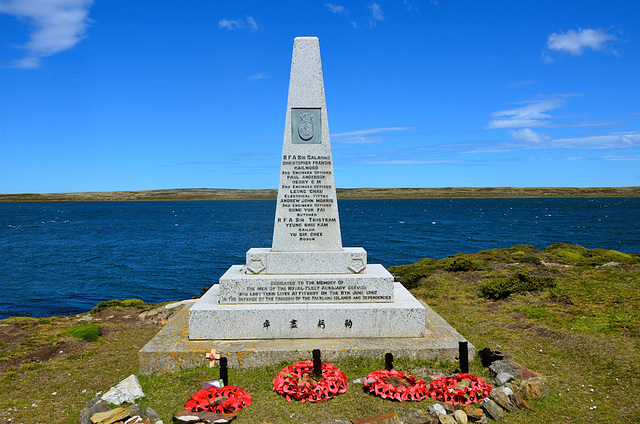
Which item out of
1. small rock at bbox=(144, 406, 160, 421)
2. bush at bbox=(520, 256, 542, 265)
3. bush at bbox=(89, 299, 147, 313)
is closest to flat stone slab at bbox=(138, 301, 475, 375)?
small rock at bbox=(144, 406, 160, 421)

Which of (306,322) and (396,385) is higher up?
(306,322)

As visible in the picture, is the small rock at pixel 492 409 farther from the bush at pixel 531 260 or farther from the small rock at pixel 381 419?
the bush at pixel 531 260

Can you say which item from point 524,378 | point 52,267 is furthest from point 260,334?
point 52,267

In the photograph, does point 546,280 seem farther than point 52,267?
No

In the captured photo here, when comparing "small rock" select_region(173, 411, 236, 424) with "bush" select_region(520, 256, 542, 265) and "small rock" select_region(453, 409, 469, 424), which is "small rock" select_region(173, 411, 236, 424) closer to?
"small rock" select_region(453, 409, 469, 424)

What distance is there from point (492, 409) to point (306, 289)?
153 inches

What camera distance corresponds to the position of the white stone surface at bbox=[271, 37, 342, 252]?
8.89 metres

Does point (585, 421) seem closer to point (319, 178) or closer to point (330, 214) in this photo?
point (330, 214)

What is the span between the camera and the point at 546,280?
1364cm

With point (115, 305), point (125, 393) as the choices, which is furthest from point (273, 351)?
point (115, 305)

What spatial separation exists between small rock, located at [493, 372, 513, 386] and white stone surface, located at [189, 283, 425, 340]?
1.66 meters

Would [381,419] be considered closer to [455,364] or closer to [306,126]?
[455,364]

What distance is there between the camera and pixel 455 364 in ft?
24.6

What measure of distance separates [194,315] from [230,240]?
1694 inches
